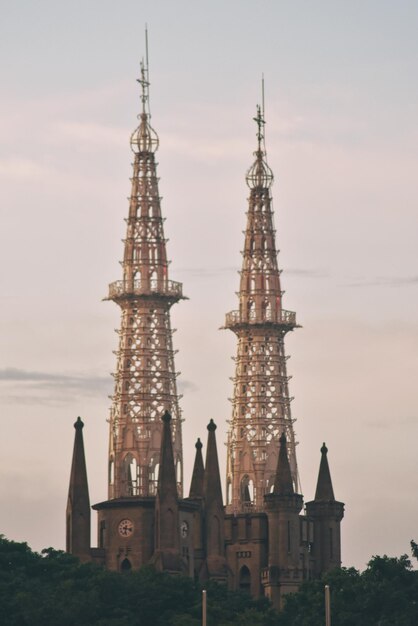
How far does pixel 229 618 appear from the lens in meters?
194

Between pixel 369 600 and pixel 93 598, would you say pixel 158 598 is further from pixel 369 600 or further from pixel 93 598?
pixel 369 600

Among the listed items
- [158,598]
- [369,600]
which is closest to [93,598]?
[158,598]

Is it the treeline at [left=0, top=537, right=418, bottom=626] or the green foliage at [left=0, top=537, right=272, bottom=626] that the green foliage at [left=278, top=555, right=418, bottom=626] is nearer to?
the treeline at [left=0, top=537, right=418, bottom=626]

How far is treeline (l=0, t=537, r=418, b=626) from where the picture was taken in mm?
180625

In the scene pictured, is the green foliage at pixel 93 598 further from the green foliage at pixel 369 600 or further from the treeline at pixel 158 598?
the green foliage at pixel 369 600

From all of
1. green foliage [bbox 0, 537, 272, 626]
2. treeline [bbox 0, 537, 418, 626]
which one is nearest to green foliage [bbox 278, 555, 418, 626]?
treeline [bbox 0, 537, 418, 626]

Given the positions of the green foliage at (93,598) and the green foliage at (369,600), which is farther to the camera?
the green foliage at (93,598)

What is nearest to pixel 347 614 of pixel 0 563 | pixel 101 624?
pixel 101 624

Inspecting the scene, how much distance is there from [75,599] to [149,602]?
703cm

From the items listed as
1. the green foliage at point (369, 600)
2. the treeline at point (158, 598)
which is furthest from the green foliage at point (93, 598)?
the green foliage at point (369, 600)

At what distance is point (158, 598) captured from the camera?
193750mm

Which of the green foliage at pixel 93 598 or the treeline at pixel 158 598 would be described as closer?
the treeline at pixel 158 598

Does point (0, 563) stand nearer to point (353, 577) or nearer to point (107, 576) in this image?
point (107, 576)

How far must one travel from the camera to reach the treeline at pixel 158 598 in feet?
593
